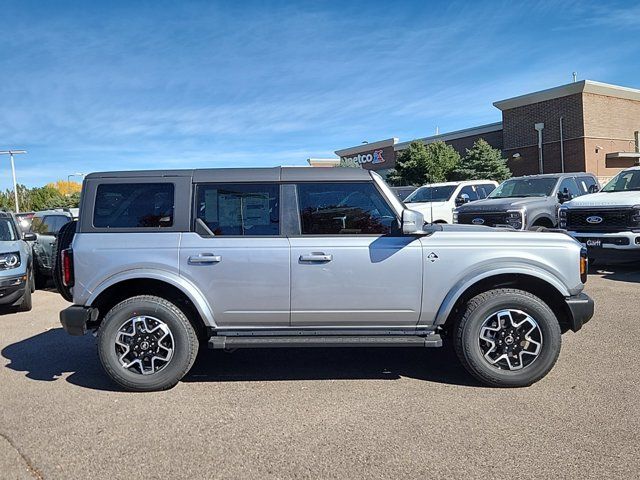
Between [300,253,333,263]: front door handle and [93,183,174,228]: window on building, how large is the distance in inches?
49.5

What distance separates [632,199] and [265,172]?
814 centimetres

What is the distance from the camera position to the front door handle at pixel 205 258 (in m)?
4.51

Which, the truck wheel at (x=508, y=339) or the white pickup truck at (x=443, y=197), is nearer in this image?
the truck wheel at (x=508, y=339)

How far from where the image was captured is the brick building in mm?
28125

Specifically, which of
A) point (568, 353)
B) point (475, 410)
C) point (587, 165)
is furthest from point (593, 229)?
point (587, 165)

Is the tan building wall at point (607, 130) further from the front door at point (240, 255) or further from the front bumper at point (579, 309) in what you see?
the front door at point (240, 255)

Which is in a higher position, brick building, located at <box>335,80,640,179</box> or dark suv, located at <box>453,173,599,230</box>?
brick building, located at <box>335,80,640,179</box>

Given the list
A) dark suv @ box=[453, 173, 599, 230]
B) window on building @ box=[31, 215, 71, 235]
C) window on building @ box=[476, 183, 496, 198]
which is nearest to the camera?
dark suv @ box=[453, 173, 599, 230]

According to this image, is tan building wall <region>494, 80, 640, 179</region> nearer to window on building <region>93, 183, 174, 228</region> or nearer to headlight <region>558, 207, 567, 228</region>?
headlight <region>558, 207, 567, 228</region>

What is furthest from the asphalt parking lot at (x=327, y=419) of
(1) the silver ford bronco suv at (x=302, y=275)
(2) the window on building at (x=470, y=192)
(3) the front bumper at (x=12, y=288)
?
(2) the window on building at (x=470, y=192)

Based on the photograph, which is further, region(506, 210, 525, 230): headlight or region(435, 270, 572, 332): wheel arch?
region(506, 210, 525, 230): headlight

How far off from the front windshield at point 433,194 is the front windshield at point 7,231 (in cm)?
1015

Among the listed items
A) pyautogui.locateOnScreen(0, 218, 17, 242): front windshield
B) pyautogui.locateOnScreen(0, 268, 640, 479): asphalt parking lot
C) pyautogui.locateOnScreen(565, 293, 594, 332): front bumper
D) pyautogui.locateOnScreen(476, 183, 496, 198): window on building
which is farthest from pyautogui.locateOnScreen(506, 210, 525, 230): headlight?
pyautogui.locateOnScreen(0, 218, 17, 242): front windshield

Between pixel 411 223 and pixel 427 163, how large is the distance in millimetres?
29409
